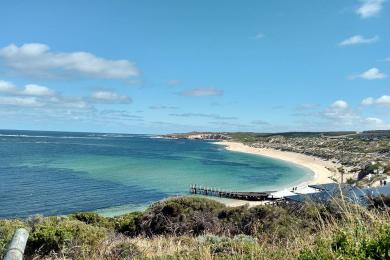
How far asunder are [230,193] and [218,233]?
32179 mm

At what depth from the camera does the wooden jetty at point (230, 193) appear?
42.4 metres

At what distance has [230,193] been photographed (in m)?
46.1

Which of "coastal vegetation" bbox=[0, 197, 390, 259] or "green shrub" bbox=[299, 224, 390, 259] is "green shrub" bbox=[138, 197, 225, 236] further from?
"green shrub" bbox=[299, 224, 390, 259]

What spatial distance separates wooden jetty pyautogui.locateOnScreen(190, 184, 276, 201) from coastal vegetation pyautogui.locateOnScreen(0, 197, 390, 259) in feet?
76.5

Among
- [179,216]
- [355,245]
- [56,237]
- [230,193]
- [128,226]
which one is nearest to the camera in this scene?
[355,245]

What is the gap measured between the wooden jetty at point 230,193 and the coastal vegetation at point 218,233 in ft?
76.5

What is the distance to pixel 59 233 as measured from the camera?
436 inches

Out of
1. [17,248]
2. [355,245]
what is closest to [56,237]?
[17,248]

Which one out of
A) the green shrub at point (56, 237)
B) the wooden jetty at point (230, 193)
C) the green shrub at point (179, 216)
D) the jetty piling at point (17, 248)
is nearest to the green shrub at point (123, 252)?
the green shrub at point (56, 237)

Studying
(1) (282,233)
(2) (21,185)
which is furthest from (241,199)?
(1) (282,233)

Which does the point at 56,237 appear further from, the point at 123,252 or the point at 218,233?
the point at 218,233

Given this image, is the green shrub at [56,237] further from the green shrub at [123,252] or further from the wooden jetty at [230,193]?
the wooden jetty at [230,193]

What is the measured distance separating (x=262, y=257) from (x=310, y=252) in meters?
0.77

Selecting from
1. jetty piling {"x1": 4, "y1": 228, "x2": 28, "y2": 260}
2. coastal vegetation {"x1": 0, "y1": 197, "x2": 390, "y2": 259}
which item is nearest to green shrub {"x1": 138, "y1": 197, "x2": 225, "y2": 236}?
coastal vegetation {"x1": 0, "y1": 197, "x2": 390, "y2": 259}
